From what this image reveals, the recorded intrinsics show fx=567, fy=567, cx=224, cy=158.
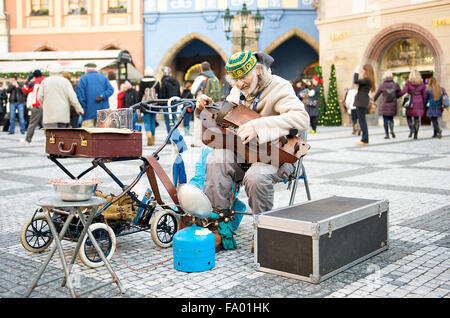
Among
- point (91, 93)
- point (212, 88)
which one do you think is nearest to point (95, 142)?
point (91, 93)

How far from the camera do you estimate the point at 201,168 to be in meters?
4.79

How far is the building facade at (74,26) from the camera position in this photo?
96.7 ft

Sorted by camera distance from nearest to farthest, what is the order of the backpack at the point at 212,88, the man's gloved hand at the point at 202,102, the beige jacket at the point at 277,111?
1. the beige jacket at the point at 277,111
2. the man's gloved hand at the point at 202,102
3. the backpack at the point at 212,88

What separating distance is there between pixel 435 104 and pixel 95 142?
12742mm

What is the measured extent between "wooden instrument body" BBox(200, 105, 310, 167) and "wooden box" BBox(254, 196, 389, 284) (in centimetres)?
37

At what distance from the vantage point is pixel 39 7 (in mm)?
30797

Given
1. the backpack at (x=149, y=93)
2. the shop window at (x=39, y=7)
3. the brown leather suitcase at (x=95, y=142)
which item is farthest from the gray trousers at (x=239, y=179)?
the shop window at (x=39, y=7)

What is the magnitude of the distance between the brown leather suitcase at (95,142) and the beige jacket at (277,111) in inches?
31.1

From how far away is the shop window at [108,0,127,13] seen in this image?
29.5 metres

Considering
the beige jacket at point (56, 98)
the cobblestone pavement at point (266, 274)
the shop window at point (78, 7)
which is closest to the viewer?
the cobblestone pavement at point (266, 274)

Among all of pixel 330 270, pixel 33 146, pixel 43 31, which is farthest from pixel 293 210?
pixel 43 31

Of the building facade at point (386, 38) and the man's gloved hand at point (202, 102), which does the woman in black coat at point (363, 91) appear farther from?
the man's gloved hand at point (202, 102)

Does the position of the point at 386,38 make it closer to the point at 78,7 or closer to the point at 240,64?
the point at 78,7

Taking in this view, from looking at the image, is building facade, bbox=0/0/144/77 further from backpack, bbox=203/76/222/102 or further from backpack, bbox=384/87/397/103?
backpack, bbox=203/76/222/102
